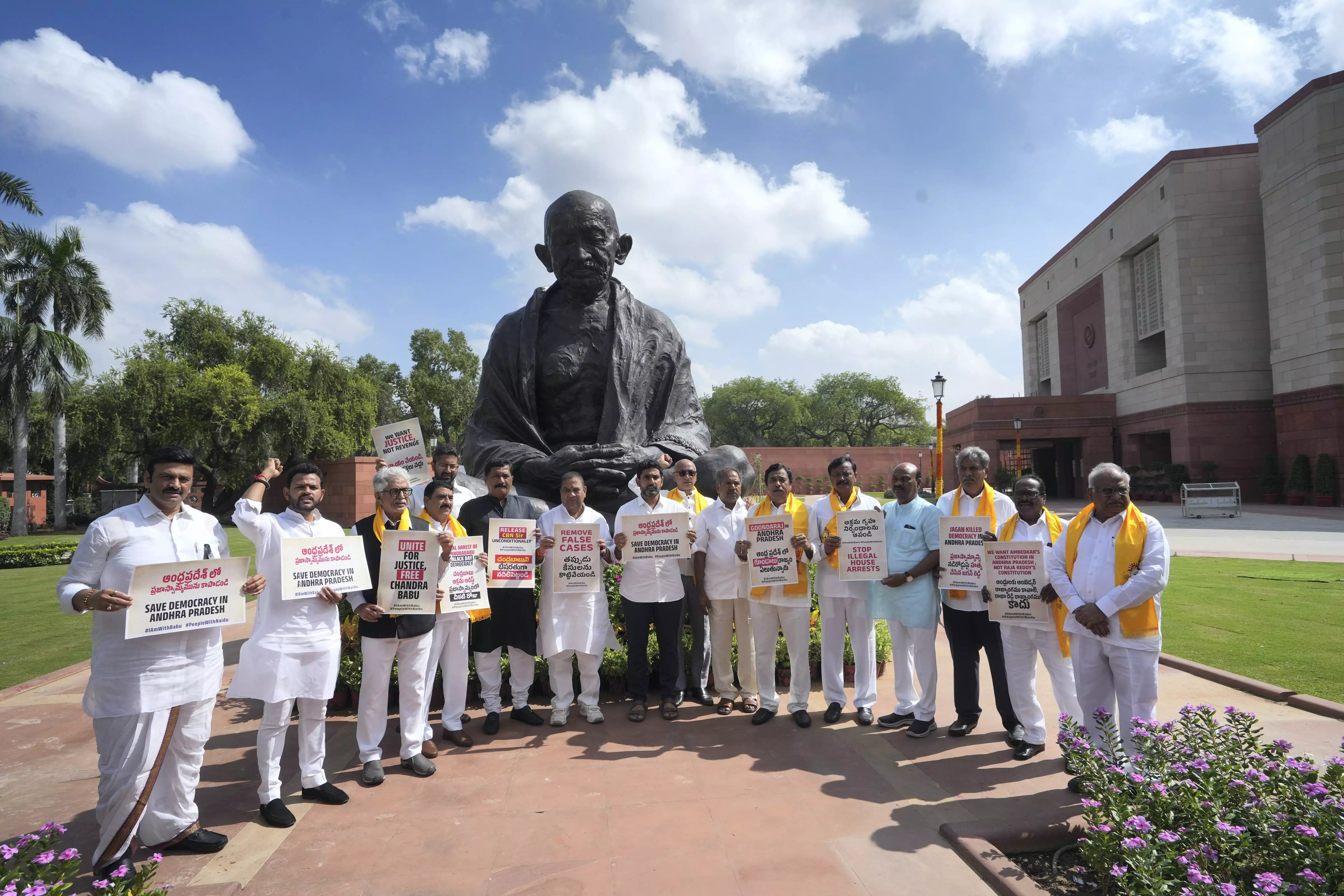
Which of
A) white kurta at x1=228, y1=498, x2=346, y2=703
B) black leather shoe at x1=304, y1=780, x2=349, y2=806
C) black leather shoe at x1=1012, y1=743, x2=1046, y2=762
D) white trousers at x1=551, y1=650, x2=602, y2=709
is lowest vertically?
black leather shoe at x1=1012, y1=743, x2=1046, y2=762

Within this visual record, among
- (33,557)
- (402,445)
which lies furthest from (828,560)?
(33,557)

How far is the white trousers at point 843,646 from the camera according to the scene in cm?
466

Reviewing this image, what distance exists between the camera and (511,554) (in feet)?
14.9

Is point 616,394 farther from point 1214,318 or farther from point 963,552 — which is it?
point 1214,318

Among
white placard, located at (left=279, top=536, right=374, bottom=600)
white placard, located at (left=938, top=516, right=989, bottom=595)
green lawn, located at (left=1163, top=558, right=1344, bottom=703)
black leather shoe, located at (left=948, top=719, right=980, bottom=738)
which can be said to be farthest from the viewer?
green lawn, located at (left=1163, top=558, right=1344, bottom=703)

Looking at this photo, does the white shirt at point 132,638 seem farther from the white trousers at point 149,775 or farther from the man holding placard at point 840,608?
the man holding placard at point 840,608

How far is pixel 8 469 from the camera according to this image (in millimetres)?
38406

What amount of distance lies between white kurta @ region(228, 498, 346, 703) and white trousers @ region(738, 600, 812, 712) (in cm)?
258

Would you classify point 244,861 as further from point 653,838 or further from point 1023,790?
point 1023,790

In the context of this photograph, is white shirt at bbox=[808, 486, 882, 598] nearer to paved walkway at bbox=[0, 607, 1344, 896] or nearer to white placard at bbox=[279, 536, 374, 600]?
paved walkway at bbox=[0, 607, 1344, 896]

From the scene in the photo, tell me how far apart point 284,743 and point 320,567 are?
928mm

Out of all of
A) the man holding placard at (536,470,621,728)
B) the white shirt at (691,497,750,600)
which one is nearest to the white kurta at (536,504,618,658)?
the man holding placard at (536,470,621,728)

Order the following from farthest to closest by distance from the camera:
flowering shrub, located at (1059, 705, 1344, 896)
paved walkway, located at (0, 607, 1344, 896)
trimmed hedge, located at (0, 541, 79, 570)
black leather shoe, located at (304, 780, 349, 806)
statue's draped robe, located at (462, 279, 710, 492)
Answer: trimmed hedge, located at (0, 541, 79, 570)
statue's draped robe, located at (462, 279, 710, 492)
black leather shoe, located at (304, 780, 349, 806)
paved walkway, located at (0, 607, 1344, 896)
flowering shrub, located at (1059, 705, 1344, 896)

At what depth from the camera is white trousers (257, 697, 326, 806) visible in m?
3.43
